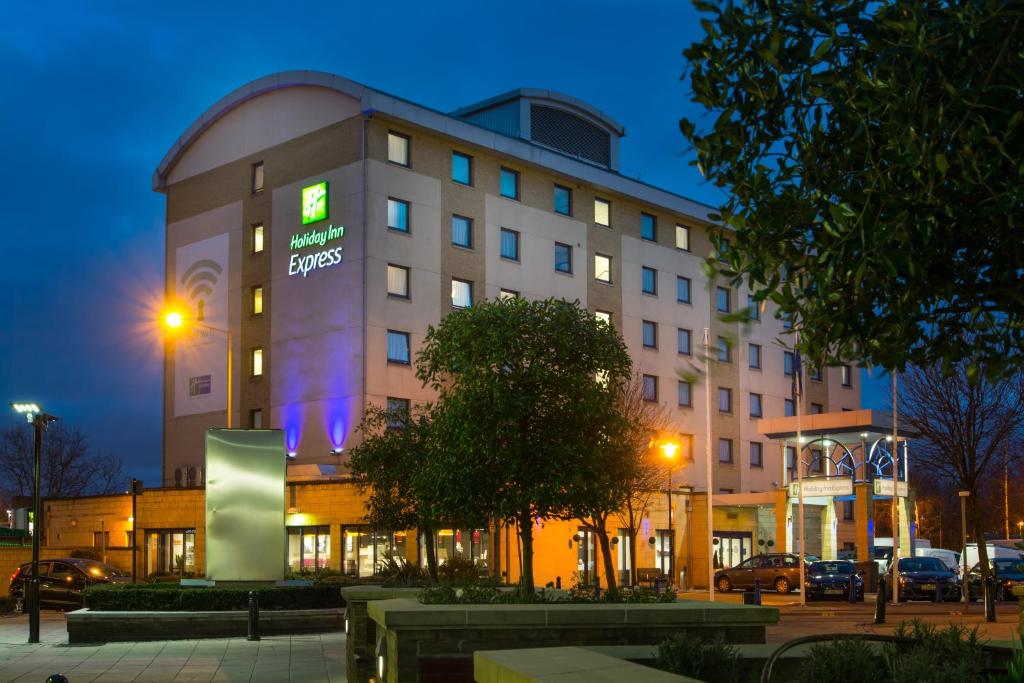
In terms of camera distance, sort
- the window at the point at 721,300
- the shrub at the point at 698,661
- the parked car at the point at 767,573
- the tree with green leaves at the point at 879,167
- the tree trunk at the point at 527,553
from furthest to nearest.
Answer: the window at the point at 721,300 → the parked car at the point at 767,573 → the tree trunk at the point at 527,553 → the shrub at the point at 698,661 → the tree with green leaves at the point at 879,167

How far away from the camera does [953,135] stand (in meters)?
6.66

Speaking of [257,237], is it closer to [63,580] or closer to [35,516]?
[63,580]

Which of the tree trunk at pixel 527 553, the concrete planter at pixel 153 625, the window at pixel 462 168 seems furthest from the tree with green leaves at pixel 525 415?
the window at pixel 462 168

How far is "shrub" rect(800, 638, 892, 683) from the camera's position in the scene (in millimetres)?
7914

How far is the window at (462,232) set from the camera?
55.5 metres

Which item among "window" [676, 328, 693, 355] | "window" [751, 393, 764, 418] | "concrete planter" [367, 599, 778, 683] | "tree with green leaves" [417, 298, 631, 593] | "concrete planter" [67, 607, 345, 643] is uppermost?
"window" [676, 328, 693, 355]

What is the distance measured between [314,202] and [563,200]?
1343 centimetres

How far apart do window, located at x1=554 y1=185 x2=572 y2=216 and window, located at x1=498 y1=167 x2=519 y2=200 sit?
2.90m

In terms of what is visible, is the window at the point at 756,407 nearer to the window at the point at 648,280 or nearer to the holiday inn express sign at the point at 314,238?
the window at the point at 648,280

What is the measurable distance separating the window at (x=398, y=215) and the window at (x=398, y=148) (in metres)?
1.66

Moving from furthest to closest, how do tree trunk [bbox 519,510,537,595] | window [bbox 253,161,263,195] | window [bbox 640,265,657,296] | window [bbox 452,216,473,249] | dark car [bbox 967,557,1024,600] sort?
window [bbox 640,265,657,296], window [bbox 253,161,263,195], window [bbox 452,216,473,249], dark car [bbox 967,557,1024,600], tree trunk [bbox 519,510,537,595]

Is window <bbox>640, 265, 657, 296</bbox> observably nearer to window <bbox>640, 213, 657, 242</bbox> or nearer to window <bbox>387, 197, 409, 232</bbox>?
window <bbox>640, 213, 657, 242</bbox>

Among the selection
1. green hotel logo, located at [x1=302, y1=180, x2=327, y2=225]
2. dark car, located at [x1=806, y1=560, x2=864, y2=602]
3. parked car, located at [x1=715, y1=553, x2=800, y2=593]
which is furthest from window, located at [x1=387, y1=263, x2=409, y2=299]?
dark car, located at [x1=806, y1=560, x2=864, y2=602]

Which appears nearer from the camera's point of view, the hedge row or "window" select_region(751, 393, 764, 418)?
the hedge row
